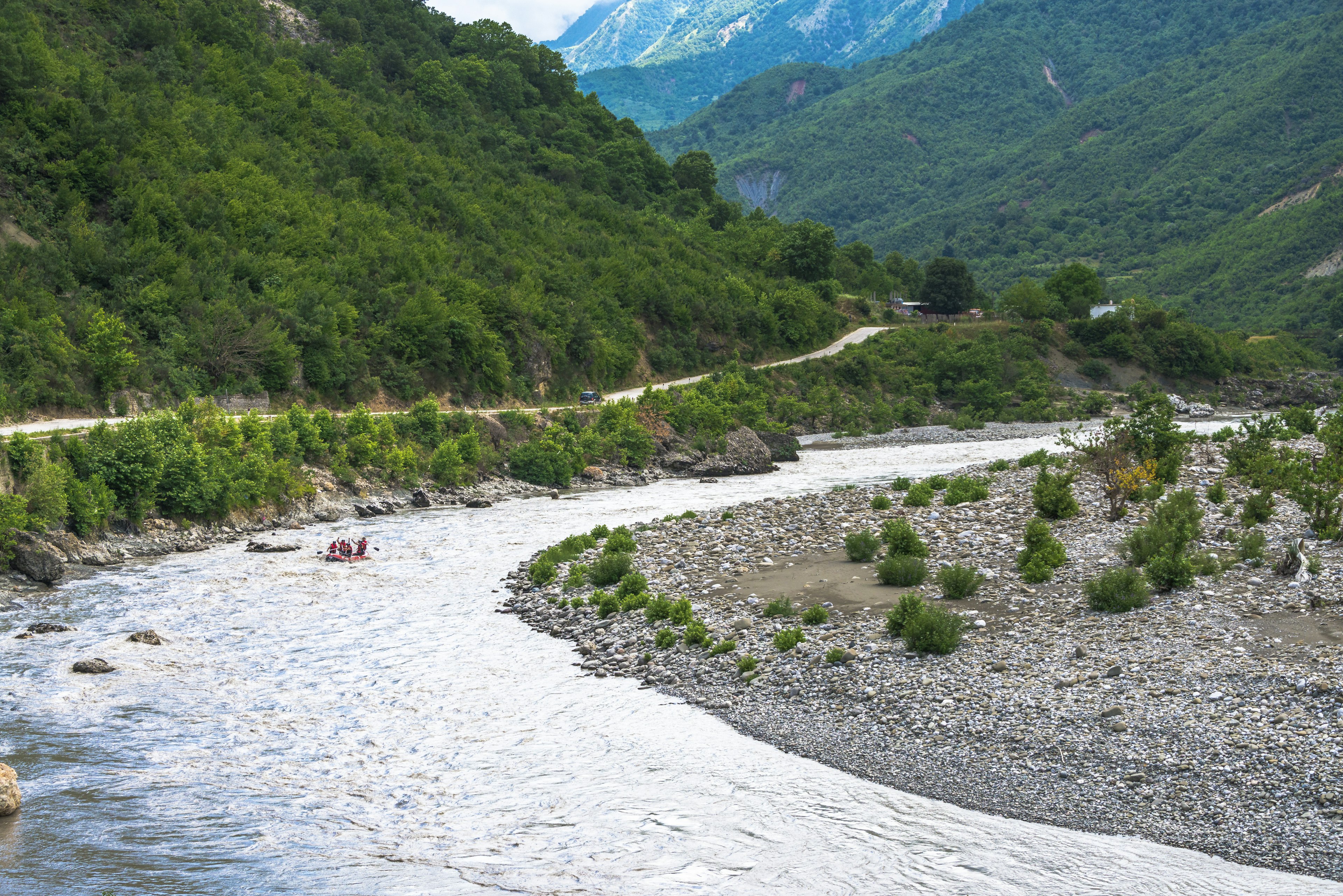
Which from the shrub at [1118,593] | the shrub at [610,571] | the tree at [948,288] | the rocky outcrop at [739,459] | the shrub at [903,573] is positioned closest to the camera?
the shrub at [1118,593]

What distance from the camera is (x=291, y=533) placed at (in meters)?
36.0

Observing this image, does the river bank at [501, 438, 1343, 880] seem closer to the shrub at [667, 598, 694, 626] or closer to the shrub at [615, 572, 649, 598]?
the shrub at [667, 598, 694, 626]

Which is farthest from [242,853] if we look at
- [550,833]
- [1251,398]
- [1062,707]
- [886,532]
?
[1251,398]

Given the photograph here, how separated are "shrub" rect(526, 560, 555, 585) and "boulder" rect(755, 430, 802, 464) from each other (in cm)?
3532

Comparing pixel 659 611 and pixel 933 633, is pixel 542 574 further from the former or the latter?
pixel 933 633

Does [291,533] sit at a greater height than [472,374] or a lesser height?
lesser

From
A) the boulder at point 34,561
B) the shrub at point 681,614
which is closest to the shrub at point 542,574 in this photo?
the shrub at point 681,614

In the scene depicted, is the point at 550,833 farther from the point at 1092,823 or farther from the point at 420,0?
the point at 420,0

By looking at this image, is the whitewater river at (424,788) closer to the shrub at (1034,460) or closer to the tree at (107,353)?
the tree at (107,353)

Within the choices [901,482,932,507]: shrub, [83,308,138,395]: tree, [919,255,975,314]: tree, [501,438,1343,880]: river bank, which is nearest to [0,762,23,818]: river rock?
[501,438,1343,880]: river bank

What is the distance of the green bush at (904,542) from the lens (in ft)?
84.6

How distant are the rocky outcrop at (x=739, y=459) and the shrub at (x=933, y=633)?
37412 mm

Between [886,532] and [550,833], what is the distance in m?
15.8

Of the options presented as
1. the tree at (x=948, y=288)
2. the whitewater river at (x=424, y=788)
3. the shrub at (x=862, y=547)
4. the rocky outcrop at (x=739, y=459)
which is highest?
the tree at (x=948, y=288)
